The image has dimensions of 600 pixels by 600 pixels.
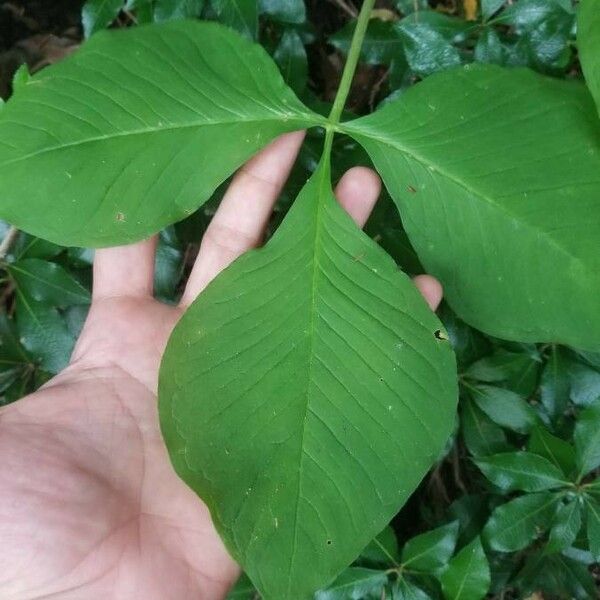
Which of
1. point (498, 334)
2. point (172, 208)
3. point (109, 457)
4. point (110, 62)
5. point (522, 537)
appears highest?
point (110, 62)

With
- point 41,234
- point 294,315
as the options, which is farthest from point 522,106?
point 41,234

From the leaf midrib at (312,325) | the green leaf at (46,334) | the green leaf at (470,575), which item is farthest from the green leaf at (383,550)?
the green leaf at (46,334)

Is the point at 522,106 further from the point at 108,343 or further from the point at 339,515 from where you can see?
the point at 108,343

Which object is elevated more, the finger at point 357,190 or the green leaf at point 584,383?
the finger at point 357,190

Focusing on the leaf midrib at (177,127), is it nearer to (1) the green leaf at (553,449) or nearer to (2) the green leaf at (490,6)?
(2) the green leaf at (490,6)

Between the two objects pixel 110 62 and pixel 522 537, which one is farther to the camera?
pixel 522 537

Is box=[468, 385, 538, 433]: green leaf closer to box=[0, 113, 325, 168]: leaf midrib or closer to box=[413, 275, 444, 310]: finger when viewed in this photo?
box=[413, 275, 444, 310]: finger
